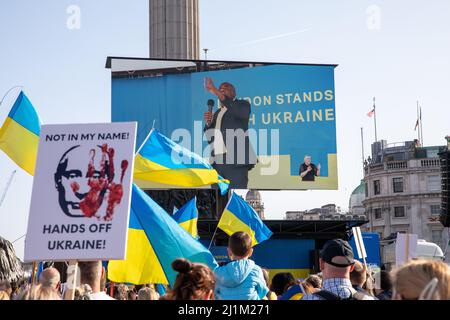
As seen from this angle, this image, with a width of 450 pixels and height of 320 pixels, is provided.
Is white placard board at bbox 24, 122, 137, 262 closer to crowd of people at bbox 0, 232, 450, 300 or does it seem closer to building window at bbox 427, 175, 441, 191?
crowd of people at bbox 0, 232, 450, 300

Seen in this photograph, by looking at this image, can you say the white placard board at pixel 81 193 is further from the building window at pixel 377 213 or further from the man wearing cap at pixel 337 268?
the building window at pixel 377 213

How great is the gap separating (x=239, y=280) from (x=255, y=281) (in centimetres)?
13

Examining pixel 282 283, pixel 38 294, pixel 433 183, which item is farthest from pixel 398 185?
pixel 38 294

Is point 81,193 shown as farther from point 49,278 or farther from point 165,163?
point 165,163

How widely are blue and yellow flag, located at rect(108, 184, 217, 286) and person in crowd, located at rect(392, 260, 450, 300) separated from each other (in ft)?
15.0

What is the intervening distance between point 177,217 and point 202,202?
18.7 meters

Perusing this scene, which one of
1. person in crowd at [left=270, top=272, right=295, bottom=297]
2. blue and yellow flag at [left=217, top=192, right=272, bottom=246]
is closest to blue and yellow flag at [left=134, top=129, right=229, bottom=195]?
blue and yellow flag at [left=217, top=192, right=272, bottom=246]

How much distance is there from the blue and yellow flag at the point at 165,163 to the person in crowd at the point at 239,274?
6.38 metres
